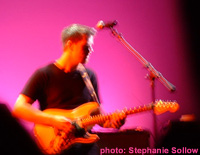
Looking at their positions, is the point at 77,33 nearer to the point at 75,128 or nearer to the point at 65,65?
the point at 65,65

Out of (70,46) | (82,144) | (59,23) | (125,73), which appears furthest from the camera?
(125,73)

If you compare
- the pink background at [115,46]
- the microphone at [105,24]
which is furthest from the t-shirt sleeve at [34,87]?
the pink background at [115,46]

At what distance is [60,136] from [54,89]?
36 cm

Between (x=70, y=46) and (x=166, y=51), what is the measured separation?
1.94m

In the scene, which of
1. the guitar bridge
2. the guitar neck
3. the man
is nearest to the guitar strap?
the man

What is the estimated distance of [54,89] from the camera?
1986 millimetres

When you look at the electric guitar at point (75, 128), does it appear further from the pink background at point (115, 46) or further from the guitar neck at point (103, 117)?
the pink background at point (115, 46)

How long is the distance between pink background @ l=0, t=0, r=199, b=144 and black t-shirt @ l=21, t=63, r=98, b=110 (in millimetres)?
1311

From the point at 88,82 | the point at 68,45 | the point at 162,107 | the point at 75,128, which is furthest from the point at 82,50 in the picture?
the point at 162,107

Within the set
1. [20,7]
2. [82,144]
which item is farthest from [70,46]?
[20,7]

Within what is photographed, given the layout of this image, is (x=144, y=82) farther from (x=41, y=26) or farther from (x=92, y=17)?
(x=41, y=26)

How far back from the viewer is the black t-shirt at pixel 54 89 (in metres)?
1.96

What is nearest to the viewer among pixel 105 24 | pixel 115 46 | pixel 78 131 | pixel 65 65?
pixel 78 131

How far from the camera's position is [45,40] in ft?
10.9
